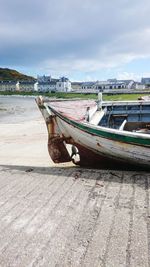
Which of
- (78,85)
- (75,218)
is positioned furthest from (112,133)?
(78,85)

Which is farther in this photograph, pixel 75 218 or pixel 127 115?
pixel 127 115

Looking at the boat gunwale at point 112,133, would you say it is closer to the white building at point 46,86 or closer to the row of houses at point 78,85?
the row of houses at point 78,85

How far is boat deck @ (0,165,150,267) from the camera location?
13.7 ft

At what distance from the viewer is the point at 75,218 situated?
5.32 m

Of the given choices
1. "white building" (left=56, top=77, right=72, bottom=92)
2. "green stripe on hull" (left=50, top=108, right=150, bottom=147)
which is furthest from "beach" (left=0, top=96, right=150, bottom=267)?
"white building" (left=56, top=77, right=72, bottom=92)

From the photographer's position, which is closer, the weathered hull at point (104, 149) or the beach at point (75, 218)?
the beach at point (75, 218)

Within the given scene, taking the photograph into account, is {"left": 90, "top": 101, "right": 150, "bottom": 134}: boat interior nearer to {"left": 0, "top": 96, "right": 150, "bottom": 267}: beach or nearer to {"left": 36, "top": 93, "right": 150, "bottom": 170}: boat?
{"left": 36, "top": 93, "right": 150, "bottom": 170}: boat

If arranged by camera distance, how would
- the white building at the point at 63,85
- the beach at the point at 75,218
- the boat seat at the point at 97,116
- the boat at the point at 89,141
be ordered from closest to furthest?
the beach at the point at 75,218, the boat at the point at 89,141, the boat seat at the point at 97,116, the white building at the point at 63,85

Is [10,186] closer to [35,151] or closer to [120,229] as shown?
[120,229]

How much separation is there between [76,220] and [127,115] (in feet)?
25.0

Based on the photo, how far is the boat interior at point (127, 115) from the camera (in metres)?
12.0

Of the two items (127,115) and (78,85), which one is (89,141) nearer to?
(127,115)

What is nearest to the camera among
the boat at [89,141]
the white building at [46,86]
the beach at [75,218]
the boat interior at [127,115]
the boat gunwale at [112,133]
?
the beach at [75,218]

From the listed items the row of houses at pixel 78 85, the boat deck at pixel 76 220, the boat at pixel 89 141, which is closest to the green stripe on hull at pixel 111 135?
the boat at pixel 89 141
